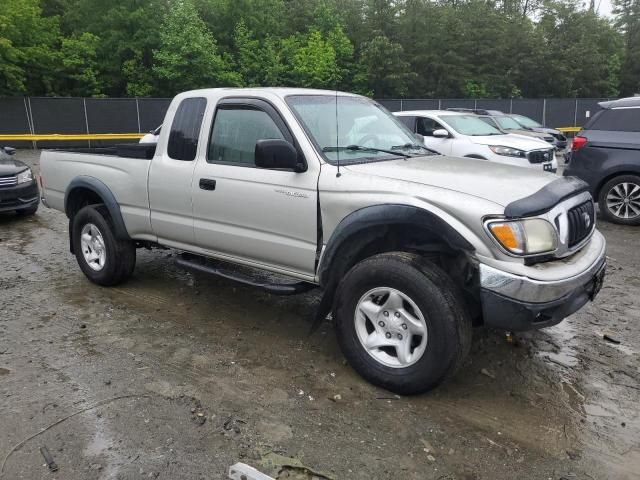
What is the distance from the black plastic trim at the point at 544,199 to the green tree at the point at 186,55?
25401 mm

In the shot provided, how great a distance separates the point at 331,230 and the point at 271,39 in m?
30.1

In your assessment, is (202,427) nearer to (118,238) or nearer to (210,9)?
(118,238)

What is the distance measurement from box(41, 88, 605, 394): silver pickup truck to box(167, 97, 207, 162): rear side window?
13 millimetres

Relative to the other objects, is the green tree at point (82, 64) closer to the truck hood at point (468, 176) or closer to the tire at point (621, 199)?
the tire at point (621, 199)

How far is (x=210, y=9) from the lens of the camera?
3147 cm

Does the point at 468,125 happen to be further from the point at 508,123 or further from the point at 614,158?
the point at 508,123

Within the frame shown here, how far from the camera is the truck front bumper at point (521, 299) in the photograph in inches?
123

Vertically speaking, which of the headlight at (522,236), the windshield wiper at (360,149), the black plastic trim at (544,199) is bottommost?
the headlight at (522,236)

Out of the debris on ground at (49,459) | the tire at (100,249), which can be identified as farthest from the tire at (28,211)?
the debris on ground at (49,459)

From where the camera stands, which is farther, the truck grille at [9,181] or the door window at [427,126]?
the door window at [427,126]

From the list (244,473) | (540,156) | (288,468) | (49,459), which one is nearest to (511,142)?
(540,156)

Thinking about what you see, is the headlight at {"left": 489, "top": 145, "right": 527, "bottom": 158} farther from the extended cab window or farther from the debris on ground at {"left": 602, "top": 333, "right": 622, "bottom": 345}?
the extended cab window

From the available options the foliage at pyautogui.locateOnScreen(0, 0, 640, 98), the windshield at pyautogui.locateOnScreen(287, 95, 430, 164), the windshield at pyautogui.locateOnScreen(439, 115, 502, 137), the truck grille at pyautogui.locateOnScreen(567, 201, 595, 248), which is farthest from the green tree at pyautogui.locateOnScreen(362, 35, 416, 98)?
the truck grille at pyautogui.locateOnScreen(567, 201, 595, 248)

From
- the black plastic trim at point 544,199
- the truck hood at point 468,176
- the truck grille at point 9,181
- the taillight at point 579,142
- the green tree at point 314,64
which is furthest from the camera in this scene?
the green tree at point 314,64
